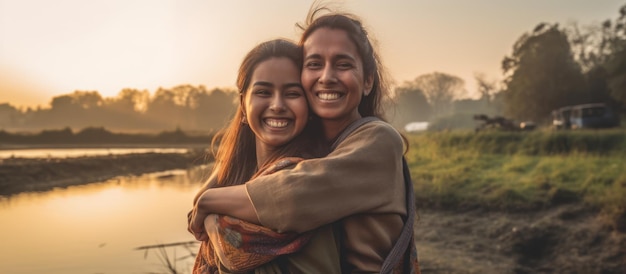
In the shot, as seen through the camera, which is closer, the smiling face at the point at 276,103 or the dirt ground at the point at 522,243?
the smiling face at the point at 276,103

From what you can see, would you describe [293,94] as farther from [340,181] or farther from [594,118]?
[594,118]

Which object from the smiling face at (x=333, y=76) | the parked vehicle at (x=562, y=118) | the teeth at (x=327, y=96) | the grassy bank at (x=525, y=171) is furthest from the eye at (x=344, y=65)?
the parked vehicle at (x=562, y=118)

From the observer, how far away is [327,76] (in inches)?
81.0

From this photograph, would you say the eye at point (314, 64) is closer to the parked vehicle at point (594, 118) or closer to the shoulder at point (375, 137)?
the shoulder at point (375, 137)

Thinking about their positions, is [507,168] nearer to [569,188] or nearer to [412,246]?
[569,188]

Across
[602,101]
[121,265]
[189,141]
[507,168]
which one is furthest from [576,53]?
[121,265]

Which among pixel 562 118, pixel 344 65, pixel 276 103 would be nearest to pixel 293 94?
pixel 276 103

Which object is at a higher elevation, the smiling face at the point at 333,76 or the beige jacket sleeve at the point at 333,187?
the smiling face at the point at 333,76

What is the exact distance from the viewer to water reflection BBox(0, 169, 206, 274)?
29.3 ft

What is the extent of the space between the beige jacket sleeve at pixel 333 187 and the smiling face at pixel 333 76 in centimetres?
21

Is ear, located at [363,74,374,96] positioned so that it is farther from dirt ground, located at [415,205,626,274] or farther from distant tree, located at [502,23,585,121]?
distant tree, located at [502,23,585,121]

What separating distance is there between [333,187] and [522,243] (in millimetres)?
8065

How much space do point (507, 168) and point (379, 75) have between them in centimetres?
1174

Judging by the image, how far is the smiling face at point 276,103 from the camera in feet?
6.95
